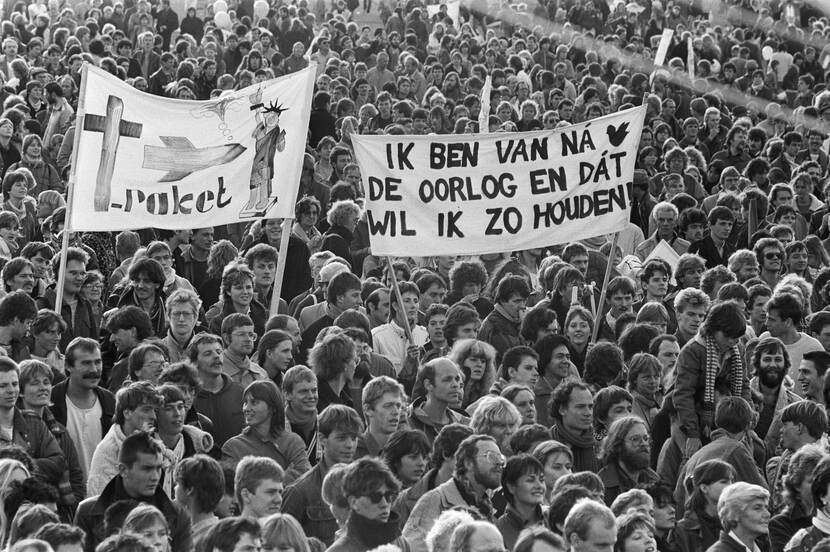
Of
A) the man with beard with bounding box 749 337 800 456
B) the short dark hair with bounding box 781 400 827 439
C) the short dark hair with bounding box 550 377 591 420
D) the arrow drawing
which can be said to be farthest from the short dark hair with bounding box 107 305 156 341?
the short dark hair with bounding box 781 400 827 439

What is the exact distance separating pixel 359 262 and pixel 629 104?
8.39 meters

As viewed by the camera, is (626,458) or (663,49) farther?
(663,49)

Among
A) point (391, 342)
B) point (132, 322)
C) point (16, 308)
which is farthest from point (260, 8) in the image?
point (16, 308)

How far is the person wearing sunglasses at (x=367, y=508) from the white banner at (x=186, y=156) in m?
5.17

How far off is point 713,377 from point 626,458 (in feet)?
4.28

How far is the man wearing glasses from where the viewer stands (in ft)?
38.1

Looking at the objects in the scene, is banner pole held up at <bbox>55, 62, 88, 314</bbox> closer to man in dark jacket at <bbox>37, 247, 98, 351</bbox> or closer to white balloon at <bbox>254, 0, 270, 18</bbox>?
man in dark jacket at <bbox>37, 247, 98, 351</bbox>

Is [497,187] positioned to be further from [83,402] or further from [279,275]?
[83,402]

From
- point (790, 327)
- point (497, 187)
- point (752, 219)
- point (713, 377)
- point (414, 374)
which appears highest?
point (497, 187)

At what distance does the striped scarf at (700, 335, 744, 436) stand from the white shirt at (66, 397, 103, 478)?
3627mm

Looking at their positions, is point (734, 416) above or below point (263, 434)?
above

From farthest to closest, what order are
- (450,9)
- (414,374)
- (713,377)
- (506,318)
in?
(450,9) < (506,318) < (414,374) < (713,377)

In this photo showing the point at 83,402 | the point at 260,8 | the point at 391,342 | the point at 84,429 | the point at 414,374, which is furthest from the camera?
the point at 260,8

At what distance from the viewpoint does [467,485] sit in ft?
30.5
